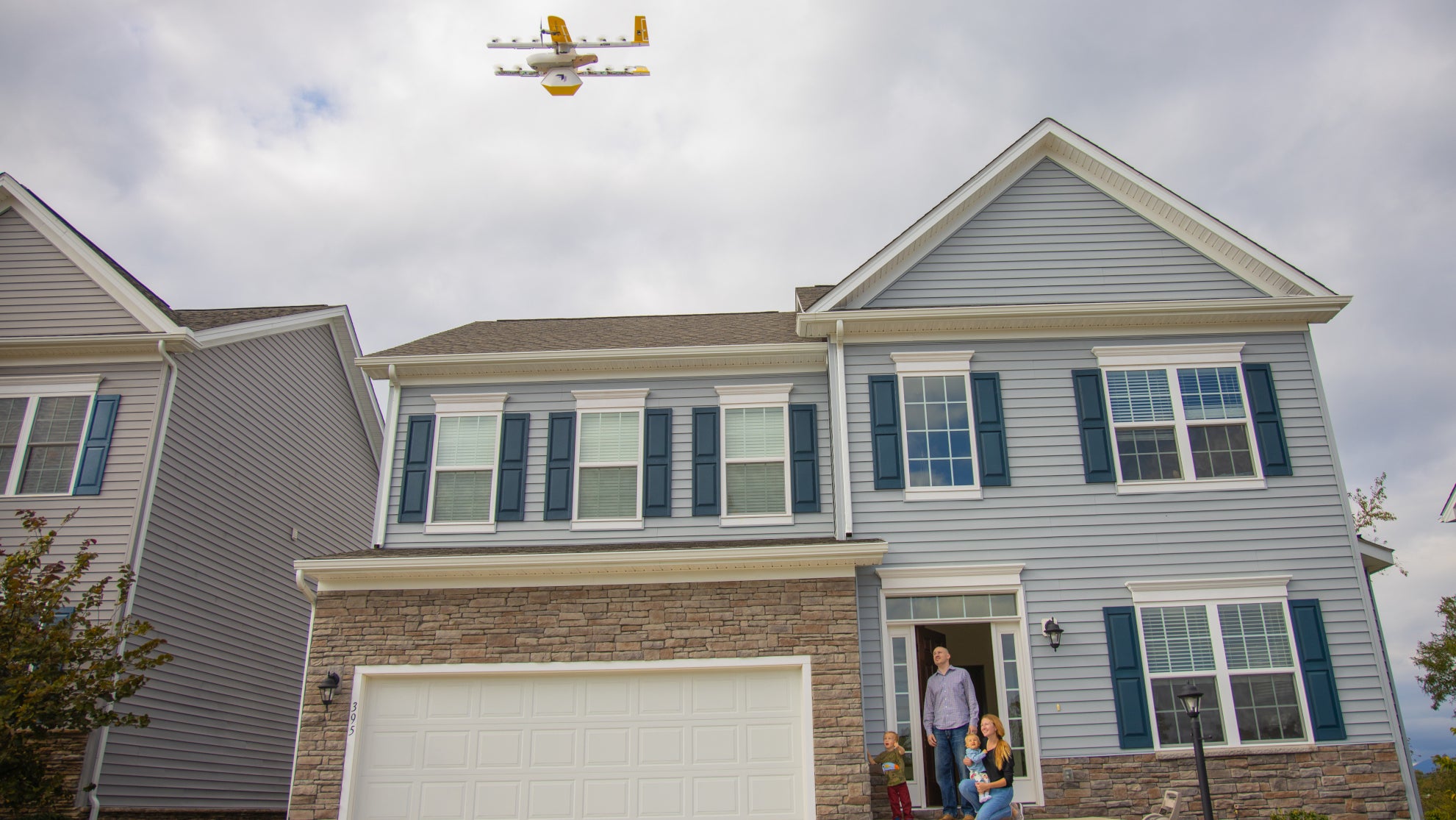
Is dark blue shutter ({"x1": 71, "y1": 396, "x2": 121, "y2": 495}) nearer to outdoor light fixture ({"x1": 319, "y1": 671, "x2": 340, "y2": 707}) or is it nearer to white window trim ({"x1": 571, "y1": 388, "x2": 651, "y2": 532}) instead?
outdoor light fixture ({"x1": 319, "y1": 671, "x2": 340, "y2": 707})

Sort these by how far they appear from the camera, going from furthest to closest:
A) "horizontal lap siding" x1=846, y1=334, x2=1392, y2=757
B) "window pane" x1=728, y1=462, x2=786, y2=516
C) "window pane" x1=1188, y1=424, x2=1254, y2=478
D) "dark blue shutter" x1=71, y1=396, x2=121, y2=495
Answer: "dark blue shutter" x1=71, y1=396, x2=121, y2=495, "window pane" x1=728, y1=462, x2=786, y2=516, "window pane" x1=1188, y1=424, x2=1254, y2=478, "horizontal lap siding" x1=846, y1=334, x2=1392, y2=757

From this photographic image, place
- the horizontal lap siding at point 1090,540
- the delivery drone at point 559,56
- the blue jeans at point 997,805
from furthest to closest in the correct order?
the delivery drone at point 559,56, the horizontal lap siding at point 1090,540, the blue jeans at point 997,805

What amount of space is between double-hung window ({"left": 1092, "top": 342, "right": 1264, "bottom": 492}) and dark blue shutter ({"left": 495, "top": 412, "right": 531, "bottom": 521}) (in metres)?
7.46

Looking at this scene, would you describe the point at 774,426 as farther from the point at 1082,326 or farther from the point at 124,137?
the point at 124,137

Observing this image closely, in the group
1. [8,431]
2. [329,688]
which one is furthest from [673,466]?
[8,431]

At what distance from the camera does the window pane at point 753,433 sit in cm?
1197

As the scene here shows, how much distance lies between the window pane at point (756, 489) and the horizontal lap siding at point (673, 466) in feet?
0.92

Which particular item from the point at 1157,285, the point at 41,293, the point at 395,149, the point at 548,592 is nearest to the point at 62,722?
the point at 548,592

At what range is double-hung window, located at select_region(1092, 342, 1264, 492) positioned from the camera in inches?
436

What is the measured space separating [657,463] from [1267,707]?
7631 mm

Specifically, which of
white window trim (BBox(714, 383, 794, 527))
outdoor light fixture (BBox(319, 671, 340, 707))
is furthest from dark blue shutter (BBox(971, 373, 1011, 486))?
outdoor light fixture (BBox(319, 671, 340, 707))

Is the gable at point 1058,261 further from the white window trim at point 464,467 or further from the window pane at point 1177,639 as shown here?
the white window trim at point 464,467

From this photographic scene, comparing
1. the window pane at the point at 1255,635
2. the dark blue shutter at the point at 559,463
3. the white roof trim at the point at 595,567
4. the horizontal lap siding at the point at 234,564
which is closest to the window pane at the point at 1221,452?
the window pane at the point at 1255,635

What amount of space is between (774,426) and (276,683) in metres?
9.62
